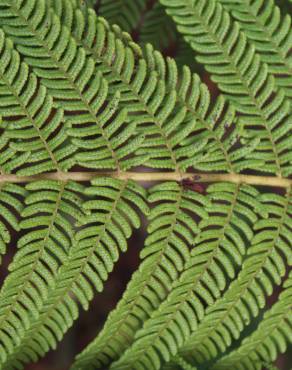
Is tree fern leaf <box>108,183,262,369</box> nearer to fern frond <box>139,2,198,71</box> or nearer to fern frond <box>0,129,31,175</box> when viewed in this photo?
fern frond <box>0,129,31,175</box>

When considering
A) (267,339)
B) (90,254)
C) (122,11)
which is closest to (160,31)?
(122,11)

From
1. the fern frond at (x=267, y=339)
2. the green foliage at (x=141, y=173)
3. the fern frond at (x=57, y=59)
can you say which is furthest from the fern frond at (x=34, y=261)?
the fern frond at (x=267, y=339)

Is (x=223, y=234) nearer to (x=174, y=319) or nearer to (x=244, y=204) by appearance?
(x=244, y=204)

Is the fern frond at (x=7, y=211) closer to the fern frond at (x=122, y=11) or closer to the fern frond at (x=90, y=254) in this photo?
the fern frond at (x=90, y=254)

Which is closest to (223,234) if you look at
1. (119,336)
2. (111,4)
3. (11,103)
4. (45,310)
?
(119,336)

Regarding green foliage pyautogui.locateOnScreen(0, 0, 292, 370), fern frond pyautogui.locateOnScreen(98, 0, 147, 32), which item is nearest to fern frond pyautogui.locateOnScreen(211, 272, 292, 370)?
green foliage pyautogui.locateOnScreen(0, 0, 292, 370)

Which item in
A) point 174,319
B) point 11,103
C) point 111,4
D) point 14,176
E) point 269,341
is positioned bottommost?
point 269,341
